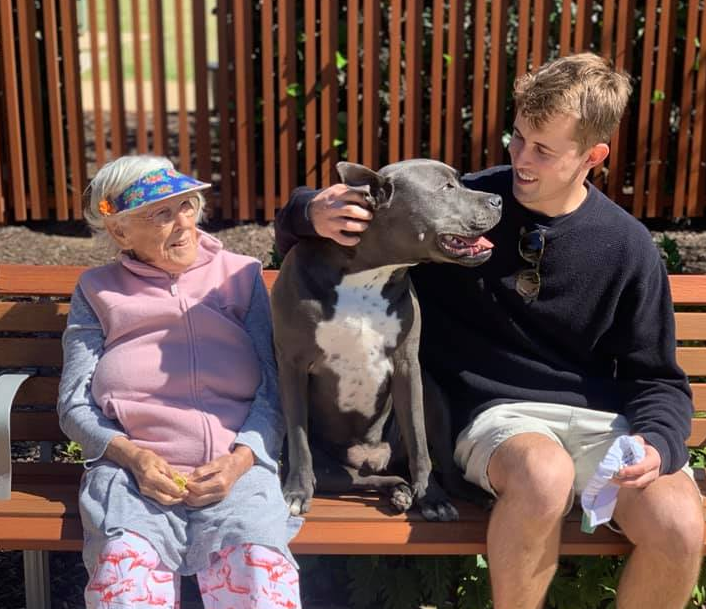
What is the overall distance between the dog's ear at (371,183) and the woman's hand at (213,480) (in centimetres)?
86

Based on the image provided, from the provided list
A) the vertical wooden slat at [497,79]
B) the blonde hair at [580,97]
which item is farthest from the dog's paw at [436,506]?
the vertical wooden slat at [497,79]

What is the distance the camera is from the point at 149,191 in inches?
125

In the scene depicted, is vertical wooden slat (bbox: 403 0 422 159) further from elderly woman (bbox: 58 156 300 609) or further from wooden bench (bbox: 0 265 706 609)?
elderly woman (bbox: 58 156 300 609)

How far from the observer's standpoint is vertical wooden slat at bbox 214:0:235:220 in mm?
6750

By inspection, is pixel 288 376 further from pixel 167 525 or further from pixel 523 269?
pixel 523 269

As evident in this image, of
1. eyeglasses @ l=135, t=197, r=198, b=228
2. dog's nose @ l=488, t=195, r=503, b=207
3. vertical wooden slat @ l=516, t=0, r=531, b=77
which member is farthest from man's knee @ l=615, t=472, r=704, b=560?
vertical wooden slat @ l=516, t=0, r=531, b=77

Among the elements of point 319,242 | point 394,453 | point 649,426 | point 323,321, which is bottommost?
point 394,453

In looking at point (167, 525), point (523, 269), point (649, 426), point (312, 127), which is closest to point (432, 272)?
point (523, 269)

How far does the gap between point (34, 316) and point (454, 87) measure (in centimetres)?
394

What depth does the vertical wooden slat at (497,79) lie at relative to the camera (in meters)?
6.70

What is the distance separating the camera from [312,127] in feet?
22.4

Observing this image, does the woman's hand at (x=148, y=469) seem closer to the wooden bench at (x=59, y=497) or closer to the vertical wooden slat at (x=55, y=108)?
the wooden bench at (x=59, y=497)

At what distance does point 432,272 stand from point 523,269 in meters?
0.32

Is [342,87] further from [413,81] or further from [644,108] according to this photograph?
[644,108]
